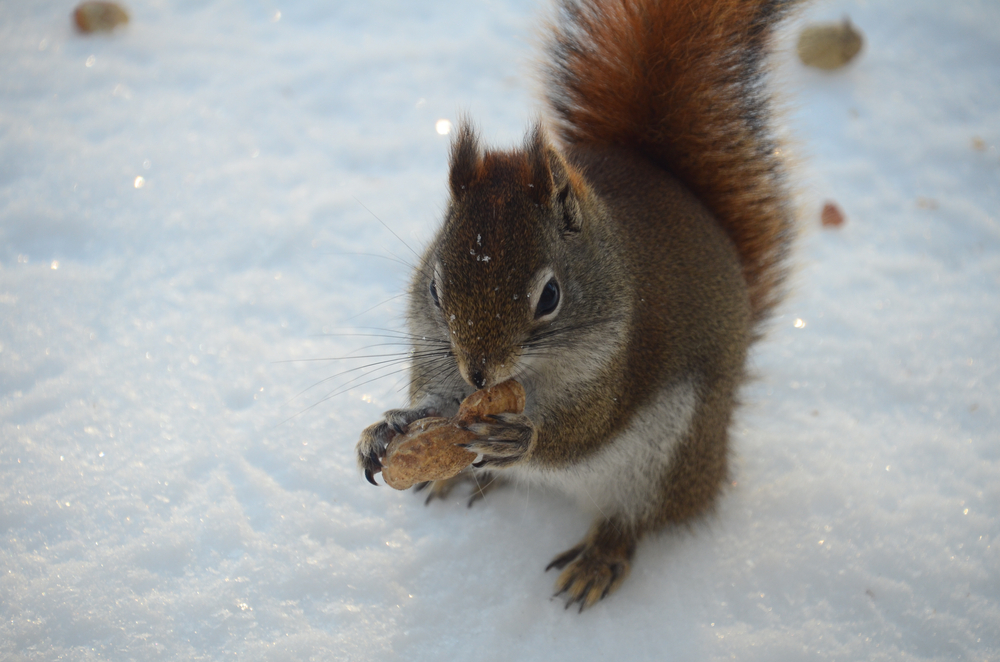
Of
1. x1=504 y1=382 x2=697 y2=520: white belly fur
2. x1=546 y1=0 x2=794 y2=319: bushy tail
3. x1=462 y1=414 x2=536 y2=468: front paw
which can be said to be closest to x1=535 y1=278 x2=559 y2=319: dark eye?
x1=462 y1=414 x2=536 y2=468: front paw

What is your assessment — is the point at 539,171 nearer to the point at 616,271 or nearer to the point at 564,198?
the point at 564,198

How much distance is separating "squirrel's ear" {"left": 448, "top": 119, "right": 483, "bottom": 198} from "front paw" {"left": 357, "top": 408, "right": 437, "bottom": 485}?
48 centimetres

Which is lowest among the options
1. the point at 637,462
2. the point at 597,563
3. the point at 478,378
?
the point at 597,563

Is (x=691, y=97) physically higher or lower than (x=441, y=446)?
higher

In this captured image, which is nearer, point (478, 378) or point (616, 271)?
point (478, 378)

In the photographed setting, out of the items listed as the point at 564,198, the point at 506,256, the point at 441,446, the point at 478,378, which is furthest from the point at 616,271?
the point at 441,446

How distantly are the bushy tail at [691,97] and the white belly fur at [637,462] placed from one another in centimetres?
47

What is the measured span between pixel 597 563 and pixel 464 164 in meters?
0.96

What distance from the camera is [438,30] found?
3033 millimetres

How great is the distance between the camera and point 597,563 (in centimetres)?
169

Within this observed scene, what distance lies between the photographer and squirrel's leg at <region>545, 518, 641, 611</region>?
1646 mm

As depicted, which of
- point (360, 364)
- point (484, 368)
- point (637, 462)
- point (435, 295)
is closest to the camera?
point (484, 368)

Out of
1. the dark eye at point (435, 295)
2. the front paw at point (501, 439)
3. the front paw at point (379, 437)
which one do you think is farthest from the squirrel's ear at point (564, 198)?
the front paw at point (379, 437)

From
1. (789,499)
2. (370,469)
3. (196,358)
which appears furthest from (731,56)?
(196,358)
